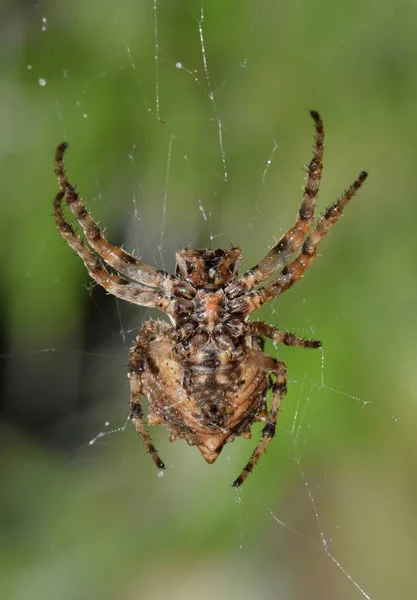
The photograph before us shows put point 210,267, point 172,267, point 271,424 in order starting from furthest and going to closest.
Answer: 1. point 172,267
2. point 210,267
3. point 271,424

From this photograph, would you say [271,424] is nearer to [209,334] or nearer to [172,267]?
[209,334]

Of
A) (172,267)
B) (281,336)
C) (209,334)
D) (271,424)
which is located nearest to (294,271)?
(281,336)

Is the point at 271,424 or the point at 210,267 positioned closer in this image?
the point at 271,424

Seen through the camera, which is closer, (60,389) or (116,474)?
(116,474)

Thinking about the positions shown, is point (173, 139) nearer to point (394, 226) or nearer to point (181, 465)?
point (394, 226)

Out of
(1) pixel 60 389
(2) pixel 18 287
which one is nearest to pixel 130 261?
(2) pixel 18 287

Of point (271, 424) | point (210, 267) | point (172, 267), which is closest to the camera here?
point (271, 424)

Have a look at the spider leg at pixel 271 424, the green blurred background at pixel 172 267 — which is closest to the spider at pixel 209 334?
the spider leg at pixel 271 424

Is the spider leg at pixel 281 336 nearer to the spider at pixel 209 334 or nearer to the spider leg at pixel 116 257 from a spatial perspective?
the spider at pixel 209 334
